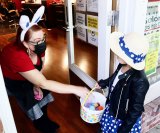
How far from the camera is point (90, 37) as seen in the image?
102 inches

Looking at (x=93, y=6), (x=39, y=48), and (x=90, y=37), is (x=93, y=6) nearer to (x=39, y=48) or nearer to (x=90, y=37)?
(x=90, y=37)

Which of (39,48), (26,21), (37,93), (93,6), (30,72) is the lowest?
(37,93)

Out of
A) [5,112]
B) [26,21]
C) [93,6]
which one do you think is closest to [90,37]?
[93,6]

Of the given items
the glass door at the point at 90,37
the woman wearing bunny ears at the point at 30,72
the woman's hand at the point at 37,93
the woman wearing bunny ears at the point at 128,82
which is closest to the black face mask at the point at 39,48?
the woman wearing bunny ears at the point at 30,72

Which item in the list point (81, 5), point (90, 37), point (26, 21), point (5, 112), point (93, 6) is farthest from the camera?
point (81, 5)

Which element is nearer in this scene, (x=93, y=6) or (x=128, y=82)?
(x=128, y=82)

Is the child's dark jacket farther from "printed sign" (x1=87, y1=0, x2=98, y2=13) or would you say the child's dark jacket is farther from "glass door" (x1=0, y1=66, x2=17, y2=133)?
"printed sign" (x1=87, y1=0, x2=98, y2=13)

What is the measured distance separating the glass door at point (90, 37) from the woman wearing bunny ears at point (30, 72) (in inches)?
17.5

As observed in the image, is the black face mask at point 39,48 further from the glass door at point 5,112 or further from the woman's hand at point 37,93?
the glass door at point 5,112

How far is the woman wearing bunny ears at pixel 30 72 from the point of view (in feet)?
4.70

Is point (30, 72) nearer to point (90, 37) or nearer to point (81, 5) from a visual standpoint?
point (90, 37)

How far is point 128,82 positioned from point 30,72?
0.75 meters

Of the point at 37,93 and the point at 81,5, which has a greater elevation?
the point at 81,5

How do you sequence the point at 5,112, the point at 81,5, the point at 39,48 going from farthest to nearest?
the point at 81,5 → the point at 39,48 → the point at 5,112
